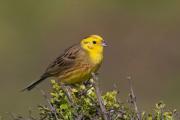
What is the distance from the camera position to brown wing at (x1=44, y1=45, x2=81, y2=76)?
8120 mm

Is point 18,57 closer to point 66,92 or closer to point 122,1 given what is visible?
point 122,1

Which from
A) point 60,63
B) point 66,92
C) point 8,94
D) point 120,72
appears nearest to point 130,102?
point 66,92

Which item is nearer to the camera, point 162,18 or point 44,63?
point 44,63

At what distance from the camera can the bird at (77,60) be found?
8016 mm

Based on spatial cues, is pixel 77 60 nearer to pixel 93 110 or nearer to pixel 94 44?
pixel 94 44

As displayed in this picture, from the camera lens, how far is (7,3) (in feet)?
56.7

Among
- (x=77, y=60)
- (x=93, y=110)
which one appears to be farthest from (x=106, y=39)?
(x=93, y=110)

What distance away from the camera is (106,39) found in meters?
15.9

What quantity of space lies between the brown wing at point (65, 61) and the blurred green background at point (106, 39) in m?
3.78

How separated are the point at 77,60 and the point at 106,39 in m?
7.68

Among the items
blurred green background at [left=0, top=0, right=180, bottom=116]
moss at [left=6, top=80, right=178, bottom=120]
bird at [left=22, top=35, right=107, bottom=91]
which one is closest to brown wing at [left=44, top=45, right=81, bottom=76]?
bird at [left=22, top=35, right=107, bottom=91]

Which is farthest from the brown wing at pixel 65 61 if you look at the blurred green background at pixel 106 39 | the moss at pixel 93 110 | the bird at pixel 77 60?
the blurred green background at pixel 106 39

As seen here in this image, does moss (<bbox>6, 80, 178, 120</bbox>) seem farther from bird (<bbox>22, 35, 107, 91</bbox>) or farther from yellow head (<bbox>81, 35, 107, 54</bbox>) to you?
yellow head (<bbox>81, 35, 107, 54</bbox>)

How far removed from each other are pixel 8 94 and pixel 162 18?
16.2 feet
